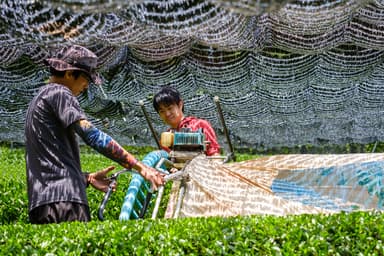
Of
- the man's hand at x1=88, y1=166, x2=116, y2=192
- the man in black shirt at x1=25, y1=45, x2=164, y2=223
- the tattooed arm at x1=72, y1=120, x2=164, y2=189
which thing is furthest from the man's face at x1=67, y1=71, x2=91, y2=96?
the man's hand at x1=88, y1=166, x2=116, y2=192

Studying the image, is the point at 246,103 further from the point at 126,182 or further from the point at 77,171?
the point at 77,171

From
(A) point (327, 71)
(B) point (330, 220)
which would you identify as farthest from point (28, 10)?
(A) point (327, 71)

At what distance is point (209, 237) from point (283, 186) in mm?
1492

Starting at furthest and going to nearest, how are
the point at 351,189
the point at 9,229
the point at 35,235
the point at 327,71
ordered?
the point at 327,71
the point at 351,189
the point at 9,229
the point at 35,235

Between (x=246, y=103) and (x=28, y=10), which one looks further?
(x=246, y=103)

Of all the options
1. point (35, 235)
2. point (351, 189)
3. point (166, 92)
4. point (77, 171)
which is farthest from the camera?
point (166, 92)

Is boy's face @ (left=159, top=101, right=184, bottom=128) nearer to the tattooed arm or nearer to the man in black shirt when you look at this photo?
the man in black shirt

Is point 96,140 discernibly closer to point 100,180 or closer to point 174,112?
point 100,180

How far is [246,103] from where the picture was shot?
10.0 meters

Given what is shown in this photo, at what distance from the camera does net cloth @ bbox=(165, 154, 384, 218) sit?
12.1ft

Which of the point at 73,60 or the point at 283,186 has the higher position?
the point at 73,60

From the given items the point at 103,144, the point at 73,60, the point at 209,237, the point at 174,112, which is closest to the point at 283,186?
the point at 174,112

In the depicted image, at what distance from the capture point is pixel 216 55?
7.12 m

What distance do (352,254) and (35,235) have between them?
1483 millimetres
